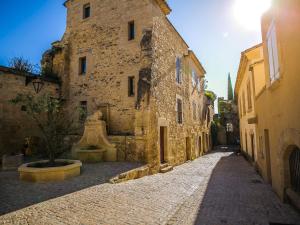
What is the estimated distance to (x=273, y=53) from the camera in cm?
544

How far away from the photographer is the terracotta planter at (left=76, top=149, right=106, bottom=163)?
30.6 feet

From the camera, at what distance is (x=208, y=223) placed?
419 cm

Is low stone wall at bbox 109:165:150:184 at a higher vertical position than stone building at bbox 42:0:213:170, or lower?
lower

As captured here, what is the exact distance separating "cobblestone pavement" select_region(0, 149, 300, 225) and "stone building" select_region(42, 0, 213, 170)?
3.36 m

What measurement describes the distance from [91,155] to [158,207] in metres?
5.25

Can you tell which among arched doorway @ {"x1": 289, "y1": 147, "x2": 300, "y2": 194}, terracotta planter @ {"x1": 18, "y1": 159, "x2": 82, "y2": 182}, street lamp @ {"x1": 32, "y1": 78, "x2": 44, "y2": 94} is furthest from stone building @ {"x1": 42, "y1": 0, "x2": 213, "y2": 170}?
arched doorway @ {"x1": 289, "y1": 147, "x2": 300, "y2": 194}

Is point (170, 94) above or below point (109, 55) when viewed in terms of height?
below

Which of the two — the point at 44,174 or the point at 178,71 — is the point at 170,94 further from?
the point at 44,174

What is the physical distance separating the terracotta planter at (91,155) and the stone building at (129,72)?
921 mm

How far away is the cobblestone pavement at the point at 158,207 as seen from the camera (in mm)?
4023

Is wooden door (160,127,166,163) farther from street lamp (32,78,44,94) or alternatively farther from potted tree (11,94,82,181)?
street lamp (32,78,44,94)

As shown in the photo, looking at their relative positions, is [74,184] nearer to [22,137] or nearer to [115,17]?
[22,137]

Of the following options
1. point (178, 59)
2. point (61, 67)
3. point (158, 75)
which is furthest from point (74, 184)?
point (178, 59)

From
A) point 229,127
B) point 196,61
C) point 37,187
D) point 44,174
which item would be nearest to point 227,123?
point 229,127
